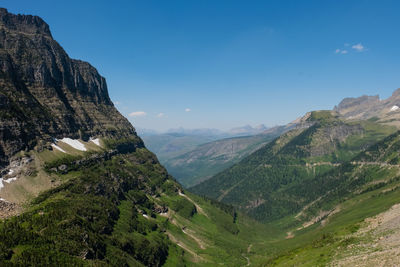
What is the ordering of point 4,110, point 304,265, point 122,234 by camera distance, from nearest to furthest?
point 304,265, point 122,234, point 4,110

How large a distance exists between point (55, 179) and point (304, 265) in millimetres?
176600

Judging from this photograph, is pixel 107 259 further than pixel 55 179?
No

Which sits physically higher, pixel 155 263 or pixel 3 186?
pixel 3 186

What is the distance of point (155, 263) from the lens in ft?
593

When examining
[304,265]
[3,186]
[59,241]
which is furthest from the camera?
[3,186]

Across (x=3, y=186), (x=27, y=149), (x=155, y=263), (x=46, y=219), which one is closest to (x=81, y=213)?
(x=46, y=219)

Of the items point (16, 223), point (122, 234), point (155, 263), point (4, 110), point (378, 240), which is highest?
point (4, 110)

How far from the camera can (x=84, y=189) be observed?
19938 cm

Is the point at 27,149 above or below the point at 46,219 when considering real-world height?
above

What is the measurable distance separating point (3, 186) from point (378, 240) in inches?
7781

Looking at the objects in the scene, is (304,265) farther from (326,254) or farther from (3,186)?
(3,186)

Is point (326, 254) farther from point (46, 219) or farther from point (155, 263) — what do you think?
point (46, 219)

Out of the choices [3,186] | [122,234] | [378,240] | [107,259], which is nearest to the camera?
[378,240]

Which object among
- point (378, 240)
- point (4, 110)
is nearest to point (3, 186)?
point (4, 110)
